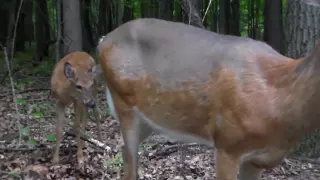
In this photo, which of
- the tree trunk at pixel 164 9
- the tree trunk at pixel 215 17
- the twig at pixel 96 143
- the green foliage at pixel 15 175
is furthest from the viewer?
the tree trunk at pixel 215 17

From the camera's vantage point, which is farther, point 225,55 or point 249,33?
point 249,33

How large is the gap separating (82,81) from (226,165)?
11.6 feet

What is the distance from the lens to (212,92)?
4.57m

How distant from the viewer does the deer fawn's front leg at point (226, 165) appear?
4.46 meters

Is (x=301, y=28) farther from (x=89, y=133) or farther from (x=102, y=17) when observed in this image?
(x=102, y=17)

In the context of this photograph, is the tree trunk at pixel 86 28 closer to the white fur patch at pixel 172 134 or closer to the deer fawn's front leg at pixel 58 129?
the deer fawn's front leg at pixel 58 129

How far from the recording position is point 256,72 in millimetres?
4422

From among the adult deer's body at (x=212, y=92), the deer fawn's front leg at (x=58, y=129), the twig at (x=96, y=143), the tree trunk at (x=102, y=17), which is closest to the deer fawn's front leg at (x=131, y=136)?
the adult deer's body at (x=212, y=92)

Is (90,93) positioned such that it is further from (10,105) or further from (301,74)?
(301,74)

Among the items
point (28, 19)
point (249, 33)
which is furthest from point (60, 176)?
point (249, 33)

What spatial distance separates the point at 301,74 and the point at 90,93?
3926mm

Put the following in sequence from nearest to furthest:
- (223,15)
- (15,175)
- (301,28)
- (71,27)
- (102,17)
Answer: (15,175), (301,28), (71,27), (223,15), (102,17)

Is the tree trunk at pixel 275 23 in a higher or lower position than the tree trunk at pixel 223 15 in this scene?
higher

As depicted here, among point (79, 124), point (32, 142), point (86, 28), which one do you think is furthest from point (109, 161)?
point (86, 28)
